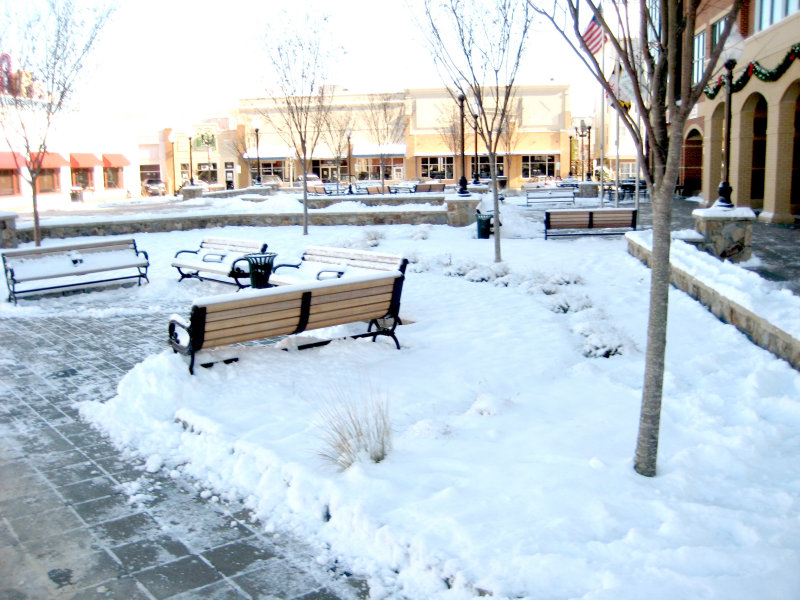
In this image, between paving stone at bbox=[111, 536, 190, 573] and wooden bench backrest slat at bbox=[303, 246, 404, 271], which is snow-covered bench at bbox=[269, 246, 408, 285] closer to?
wooden bench backrest slat at bbox=[303, 246, 404, 271]

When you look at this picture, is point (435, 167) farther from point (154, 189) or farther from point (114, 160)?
point (114, 160)

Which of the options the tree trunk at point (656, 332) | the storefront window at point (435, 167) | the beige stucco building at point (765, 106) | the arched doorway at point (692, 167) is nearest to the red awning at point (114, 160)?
the storefront window at point (435, 167)

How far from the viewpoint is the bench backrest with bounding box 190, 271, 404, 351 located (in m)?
6.79

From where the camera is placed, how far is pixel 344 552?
4125mm

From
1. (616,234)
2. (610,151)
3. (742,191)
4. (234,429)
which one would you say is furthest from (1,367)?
(610,151)

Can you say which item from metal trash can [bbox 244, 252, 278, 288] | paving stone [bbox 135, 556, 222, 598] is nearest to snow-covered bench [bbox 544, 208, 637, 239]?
metal trash can [bbox 244, 252, 278, 288]

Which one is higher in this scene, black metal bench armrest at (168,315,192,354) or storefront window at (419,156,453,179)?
storefront window at (419,156,453,179)

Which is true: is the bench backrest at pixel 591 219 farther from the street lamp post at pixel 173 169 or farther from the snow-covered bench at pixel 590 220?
the street lamp post at pixel 173 169

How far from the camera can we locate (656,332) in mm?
4398

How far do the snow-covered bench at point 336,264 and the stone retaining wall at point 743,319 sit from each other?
3.78 meters

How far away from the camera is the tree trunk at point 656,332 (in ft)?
14.0

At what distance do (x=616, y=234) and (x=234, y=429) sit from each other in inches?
559

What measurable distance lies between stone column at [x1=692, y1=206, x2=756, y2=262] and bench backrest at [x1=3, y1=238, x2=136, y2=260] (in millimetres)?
9863

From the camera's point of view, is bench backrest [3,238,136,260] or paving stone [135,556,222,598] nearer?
paving stone [135,556,222,598]
